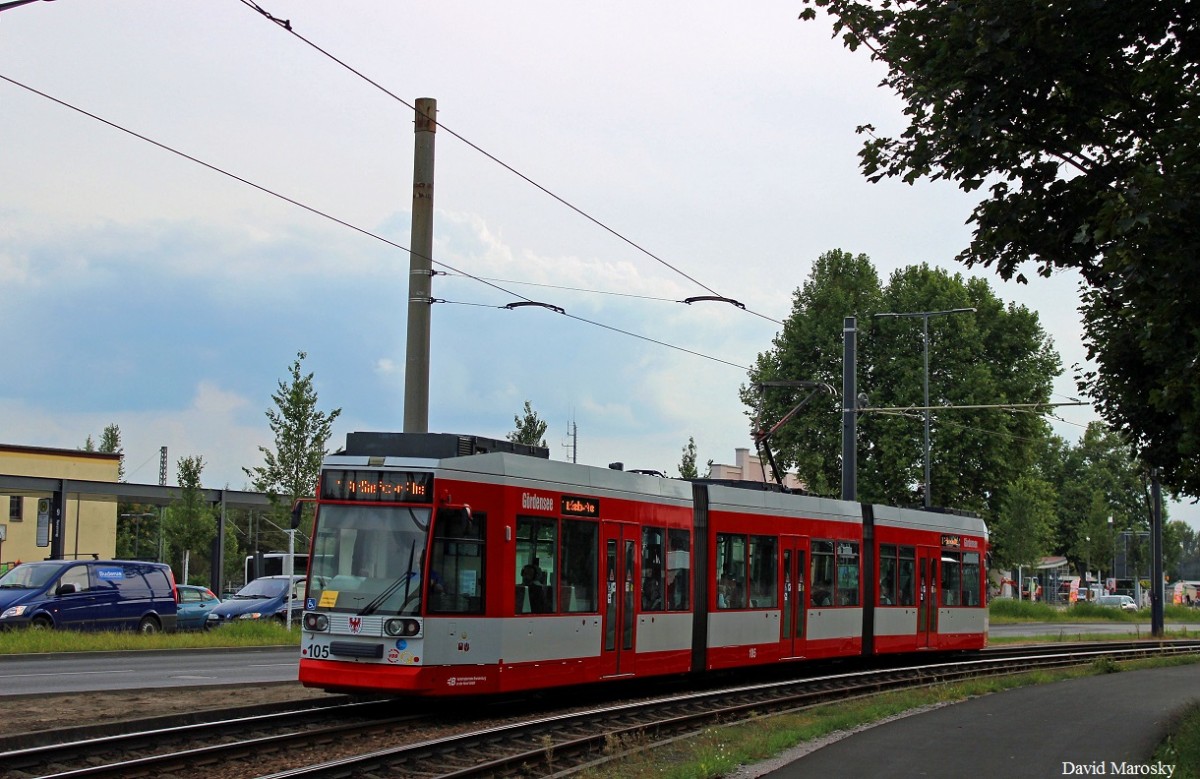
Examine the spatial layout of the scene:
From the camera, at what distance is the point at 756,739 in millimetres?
13992

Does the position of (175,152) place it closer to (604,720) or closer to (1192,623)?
(604,720)

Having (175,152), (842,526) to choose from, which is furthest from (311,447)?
(175,152)

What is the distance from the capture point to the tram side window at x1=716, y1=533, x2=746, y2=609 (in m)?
20.9

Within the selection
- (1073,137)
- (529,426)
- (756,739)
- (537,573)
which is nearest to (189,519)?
(529,426)

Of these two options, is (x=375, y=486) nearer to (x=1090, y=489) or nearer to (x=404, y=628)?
(x=404, y=628)

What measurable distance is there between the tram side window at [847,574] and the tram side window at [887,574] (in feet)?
3.44

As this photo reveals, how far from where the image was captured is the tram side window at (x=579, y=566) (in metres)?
17.2

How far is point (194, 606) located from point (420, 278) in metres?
21.0

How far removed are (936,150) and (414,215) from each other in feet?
30.7

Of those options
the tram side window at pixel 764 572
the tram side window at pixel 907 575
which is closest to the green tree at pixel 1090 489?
the tram side window at pixel 907 575

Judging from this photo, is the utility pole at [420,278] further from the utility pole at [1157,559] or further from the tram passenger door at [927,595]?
the utility pole at [1157,559]

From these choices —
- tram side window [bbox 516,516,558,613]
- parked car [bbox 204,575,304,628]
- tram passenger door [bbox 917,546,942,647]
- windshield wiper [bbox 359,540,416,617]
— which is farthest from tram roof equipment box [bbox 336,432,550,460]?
parked car [bbox 204,575,304,628]

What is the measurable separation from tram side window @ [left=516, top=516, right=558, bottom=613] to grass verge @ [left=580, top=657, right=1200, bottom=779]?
2.68m

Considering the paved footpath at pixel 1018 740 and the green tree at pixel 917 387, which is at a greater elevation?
the green tree at pixel 917 387
